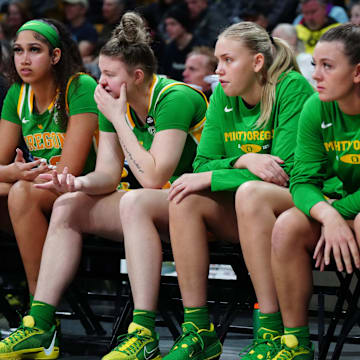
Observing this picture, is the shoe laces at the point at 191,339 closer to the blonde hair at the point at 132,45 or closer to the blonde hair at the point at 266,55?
the blonde hair at the point at 266,55

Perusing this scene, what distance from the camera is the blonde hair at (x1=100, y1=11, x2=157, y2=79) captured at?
307cm

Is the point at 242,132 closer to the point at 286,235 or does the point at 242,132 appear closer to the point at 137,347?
the point at 286,235

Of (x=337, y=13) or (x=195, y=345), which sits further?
(x=337, y=13)

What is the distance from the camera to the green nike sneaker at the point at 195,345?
8.30 ft

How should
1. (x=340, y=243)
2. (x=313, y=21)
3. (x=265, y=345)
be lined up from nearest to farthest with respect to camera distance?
1. (x=340, y=243)
2. (x=265, y=345)
3. (x=313, y=21)

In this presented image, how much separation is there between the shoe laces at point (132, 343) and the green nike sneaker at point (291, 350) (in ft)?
1.69

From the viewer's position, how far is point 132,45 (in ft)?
10.2

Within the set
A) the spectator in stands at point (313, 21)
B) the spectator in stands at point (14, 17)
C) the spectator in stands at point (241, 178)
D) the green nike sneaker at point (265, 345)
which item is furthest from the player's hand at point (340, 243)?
the spectator in stands at point (14, 17)

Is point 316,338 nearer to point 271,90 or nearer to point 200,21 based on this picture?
point 271,90

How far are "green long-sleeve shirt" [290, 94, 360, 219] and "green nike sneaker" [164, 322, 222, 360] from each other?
603 millimetres

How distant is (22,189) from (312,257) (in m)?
1.28

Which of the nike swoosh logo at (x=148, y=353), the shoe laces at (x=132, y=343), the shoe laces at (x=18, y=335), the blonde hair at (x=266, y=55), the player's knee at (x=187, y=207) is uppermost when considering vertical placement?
the blonde hair at (x=266, y=55)

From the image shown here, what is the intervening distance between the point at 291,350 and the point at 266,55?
1.16 metres

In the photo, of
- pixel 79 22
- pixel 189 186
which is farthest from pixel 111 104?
pixel 79 22
